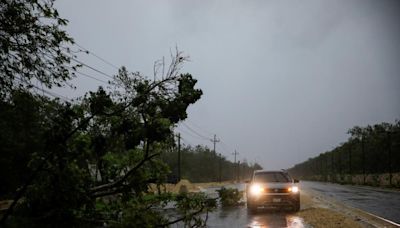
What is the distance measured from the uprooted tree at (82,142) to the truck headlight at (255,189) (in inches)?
401

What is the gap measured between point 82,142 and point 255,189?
13282 mm

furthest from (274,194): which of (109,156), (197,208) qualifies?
(109,156)

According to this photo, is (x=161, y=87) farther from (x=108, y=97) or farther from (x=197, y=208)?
(x=197, y=208)

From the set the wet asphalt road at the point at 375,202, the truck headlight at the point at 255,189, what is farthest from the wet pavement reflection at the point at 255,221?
the wet asphalt road at the point at 375,202

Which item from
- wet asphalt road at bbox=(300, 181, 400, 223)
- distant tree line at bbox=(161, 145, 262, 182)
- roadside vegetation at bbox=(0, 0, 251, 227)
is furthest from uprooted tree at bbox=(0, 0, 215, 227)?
distant tree line at bbox=(161, 145, 262, 182)

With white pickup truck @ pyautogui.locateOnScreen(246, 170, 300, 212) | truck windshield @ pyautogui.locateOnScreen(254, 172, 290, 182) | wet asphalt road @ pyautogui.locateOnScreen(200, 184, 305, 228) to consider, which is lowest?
wet asphalt road @ pyautogui.locateOnScreen(200, 184, 305, 228)

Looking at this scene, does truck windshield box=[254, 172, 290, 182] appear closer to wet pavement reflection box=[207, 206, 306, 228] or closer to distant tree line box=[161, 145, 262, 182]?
wet pavement reflection box=[207, 206, 306, 228]

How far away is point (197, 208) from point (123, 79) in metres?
3.24

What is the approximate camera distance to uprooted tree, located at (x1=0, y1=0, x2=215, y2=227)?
25.4 feet

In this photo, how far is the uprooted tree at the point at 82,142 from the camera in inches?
305

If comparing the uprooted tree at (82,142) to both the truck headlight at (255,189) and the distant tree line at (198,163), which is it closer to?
the truck headlight at (255,189)

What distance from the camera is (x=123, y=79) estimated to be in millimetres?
10219

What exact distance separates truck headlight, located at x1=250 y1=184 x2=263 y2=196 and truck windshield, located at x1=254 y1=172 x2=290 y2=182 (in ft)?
3.07

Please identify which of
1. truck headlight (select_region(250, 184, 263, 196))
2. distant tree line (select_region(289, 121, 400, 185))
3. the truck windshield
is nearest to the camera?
truck headlight (select_region(250, 184, 263, 196))
